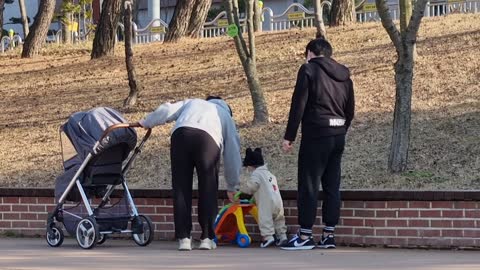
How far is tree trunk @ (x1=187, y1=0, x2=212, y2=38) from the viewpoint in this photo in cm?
2214

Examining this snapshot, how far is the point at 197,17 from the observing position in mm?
22219

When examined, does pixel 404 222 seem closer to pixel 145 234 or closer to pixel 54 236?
pixel 145 234

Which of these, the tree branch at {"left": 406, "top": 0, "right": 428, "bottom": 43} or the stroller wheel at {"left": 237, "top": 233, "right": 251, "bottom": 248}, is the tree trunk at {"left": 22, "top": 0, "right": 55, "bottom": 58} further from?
the stroller wheel at {"left": 237, "top": 233, "right": 251, "bottom": 248}

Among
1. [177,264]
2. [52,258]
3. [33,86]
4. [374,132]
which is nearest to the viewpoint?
[177,264]

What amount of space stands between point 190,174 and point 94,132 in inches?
42.5

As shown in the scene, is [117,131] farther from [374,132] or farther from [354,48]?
[354,48]

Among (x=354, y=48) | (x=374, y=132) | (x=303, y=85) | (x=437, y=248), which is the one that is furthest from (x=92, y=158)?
(x=354, y=48)

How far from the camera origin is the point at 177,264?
821cm

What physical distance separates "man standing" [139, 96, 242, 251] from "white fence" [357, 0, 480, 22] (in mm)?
12106

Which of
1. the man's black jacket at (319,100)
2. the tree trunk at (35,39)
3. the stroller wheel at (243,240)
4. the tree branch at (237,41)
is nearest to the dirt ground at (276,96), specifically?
the tree trunk at (35,39)

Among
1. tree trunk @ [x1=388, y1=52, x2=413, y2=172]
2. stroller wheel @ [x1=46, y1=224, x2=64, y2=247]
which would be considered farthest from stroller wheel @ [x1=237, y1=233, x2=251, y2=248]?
tree trunk @ [x1=388, y1=52, x2=413, y2=172]

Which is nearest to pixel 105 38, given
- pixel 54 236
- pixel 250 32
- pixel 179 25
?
pixel 179 25

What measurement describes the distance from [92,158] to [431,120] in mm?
5463

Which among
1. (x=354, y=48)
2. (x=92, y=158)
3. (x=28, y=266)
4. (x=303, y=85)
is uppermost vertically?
(x=354, y=48)
